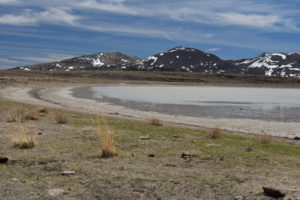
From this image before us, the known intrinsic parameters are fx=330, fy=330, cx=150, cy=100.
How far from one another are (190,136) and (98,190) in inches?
347

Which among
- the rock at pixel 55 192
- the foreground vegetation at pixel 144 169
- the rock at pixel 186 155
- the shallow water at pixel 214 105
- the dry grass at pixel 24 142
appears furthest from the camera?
the shallow water at pixel 214 105

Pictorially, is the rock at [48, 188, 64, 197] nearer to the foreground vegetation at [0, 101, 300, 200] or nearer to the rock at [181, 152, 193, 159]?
the foreground vegetation at [0, 101, 300, 200]

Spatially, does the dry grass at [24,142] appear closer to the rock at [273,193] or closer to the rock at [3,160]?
the rock at [3,160]

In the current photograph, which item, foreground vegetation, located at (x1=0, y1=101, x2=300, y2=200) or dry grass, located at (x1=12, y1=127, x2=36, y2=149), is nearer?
foreground vegetation, located at (x1=0, y1=101, x2=300, y2=200)

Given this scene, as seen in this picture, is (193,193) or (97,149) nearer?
(193,193)

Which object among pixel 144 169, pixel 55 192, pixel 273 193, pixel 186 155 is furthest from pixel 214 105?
pixel 55 192

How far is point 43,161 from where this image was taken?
28.9ft

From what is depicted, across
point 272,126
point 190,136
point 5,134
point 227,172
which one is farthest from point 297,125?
point 5,134

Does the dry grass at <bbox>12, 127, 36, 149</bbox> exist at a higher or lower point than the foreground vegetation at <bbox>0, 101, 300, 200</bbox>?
higher

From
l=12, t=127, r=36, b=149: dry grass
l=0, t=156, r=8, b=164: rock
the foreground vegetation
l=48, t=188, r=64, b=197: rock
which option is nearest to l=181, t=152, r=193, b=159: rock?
the foreground vegetation

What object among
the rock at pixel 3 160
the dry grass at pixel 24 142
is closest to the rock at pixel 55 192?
the rock at pixel 3 160

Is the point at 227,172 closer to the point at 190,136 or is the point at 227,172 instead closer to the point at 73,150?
the point at 73,150

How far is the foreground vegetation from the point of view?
6.58 metres

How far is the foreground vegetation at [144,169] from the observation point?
6.58m
